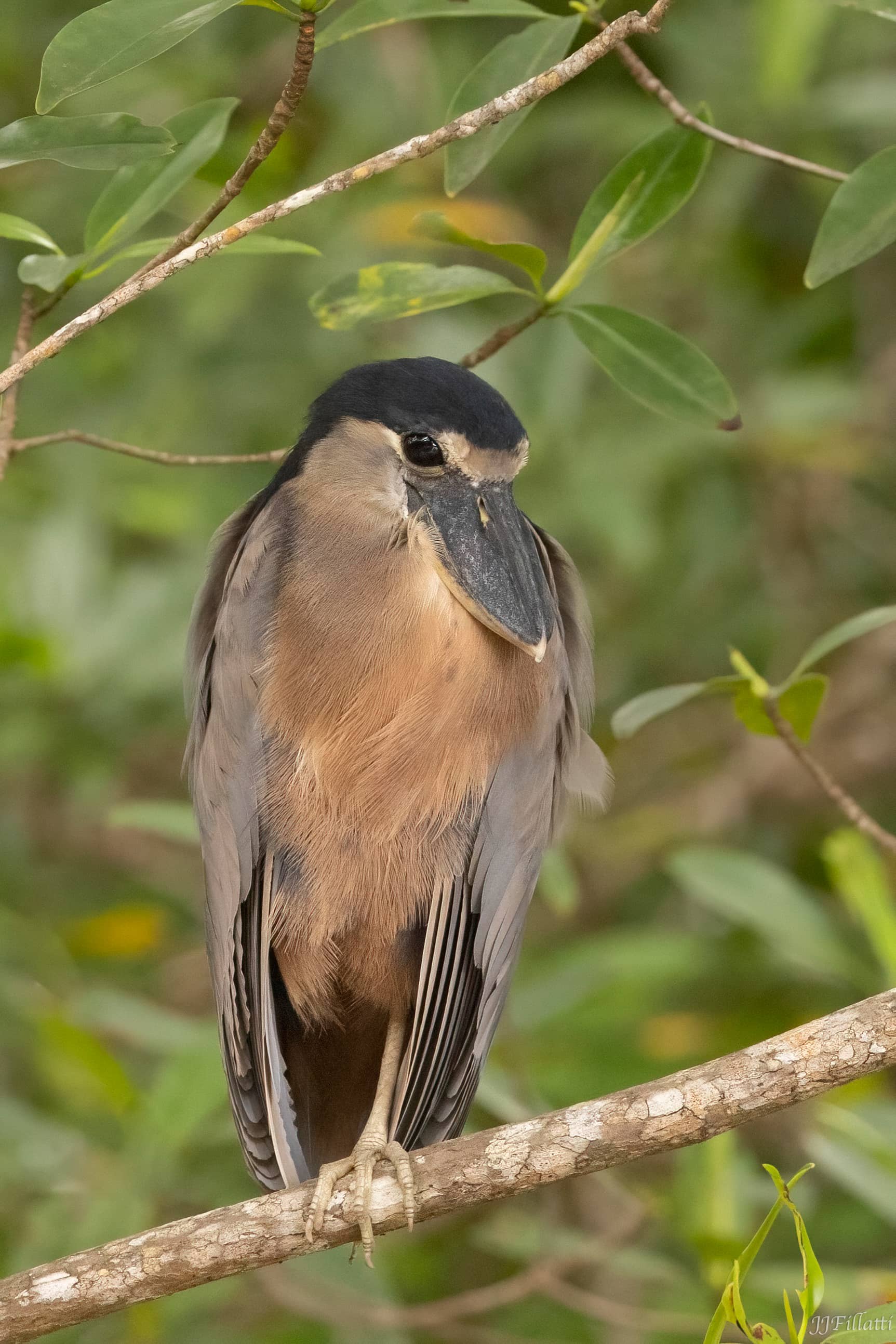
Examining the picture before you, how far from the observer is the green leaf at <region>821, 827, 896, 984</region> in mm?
2561

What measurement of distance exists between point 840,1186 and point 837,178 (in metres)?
2.25

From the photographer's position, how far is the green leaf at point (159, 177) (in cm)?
195

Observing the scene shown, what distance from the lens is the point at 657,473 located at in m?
3.75

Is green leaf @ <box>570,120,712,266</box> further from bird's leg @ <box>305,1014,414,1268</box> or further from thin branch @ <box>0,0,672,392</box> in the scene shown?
bird's leg @ <box>305,1014,414,1268</box>

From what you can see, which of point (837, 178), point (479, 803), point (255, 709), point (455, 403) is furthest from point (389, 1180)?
point (837, 178)

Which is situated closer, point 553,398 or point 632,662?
point 553,398

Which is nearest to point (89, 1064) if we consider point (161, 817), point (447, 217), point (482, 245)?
point (161, 817)

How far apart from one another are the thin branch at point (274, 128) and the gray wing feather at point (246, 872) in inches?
24.1

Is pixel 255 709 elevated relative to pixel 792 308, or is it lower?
lower

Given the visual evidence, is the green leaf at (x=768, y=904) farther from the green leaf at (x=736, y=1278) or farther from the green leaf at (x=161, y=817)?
the green leaf at (x=736, y=1278)

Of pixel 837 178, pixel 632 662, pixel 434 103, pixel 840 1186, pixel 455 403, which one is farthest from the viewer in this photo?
pixel 632 662

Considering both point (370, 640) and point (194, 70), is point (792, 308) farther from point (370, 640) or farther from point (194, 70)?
point (370, 640)

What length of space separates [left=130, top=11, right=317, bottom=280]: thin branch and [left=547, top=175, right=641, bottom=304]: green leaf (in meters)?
0.50

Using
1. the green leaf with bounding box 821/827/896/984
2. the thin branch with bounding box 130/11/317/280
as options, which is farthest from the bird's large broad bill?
the green leaf with bounding box 821/827/896/984
